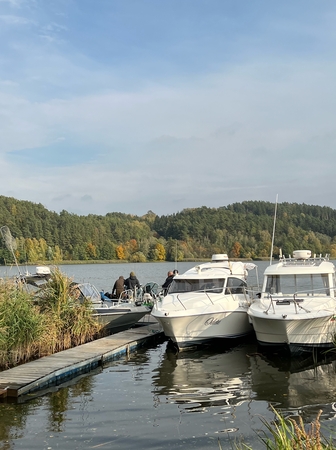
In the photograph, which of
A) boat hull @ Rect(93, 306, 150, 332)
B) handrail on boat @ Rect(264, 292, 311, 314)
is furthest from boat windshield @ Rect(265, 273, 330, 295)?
boat hull @ Rect(93, 306, 150, 332)

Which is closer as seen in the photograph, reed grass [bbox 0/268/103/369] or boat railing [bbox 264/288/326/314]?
reed grass [bbox 0/268/103/369]

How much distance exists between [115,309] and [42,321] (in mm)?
4588

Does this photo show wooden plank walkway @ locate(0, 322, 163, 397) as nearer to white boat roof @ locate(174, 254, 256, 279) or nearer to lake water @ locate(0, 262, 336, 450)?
lake water @ locate(0, 262, 336, 450)

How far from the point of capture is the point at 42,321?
12453 millimetres

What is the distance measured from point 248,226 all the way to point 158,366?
8317 centimetres

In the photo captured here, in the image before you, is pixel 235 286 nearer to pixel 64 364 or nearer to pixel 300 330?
pixel 300 330

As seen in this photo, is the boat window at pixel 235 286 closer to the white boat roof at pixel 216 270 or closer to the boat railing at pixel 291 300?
the white boat roof at pixel 216 270

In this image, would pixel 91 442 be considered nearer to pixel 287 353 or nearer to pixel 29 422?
pixel 29 422

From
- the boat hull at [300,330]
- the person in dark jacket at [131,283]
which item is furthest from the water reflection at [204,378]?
the person in dark jacket at [131,283]

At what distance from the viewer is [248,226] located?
9462 centimetres

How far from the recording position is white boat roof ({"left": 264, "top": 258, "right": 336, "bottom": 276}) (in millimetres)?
14938

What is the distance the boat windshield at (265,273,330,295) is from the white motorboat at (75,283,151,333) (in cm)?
495

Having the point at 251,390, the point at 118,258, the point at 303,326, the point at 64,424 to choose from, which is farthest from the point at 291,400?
the point at 118,258

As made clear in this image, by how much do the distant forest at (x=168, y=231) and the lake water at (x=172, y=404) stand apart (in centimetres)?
5588
